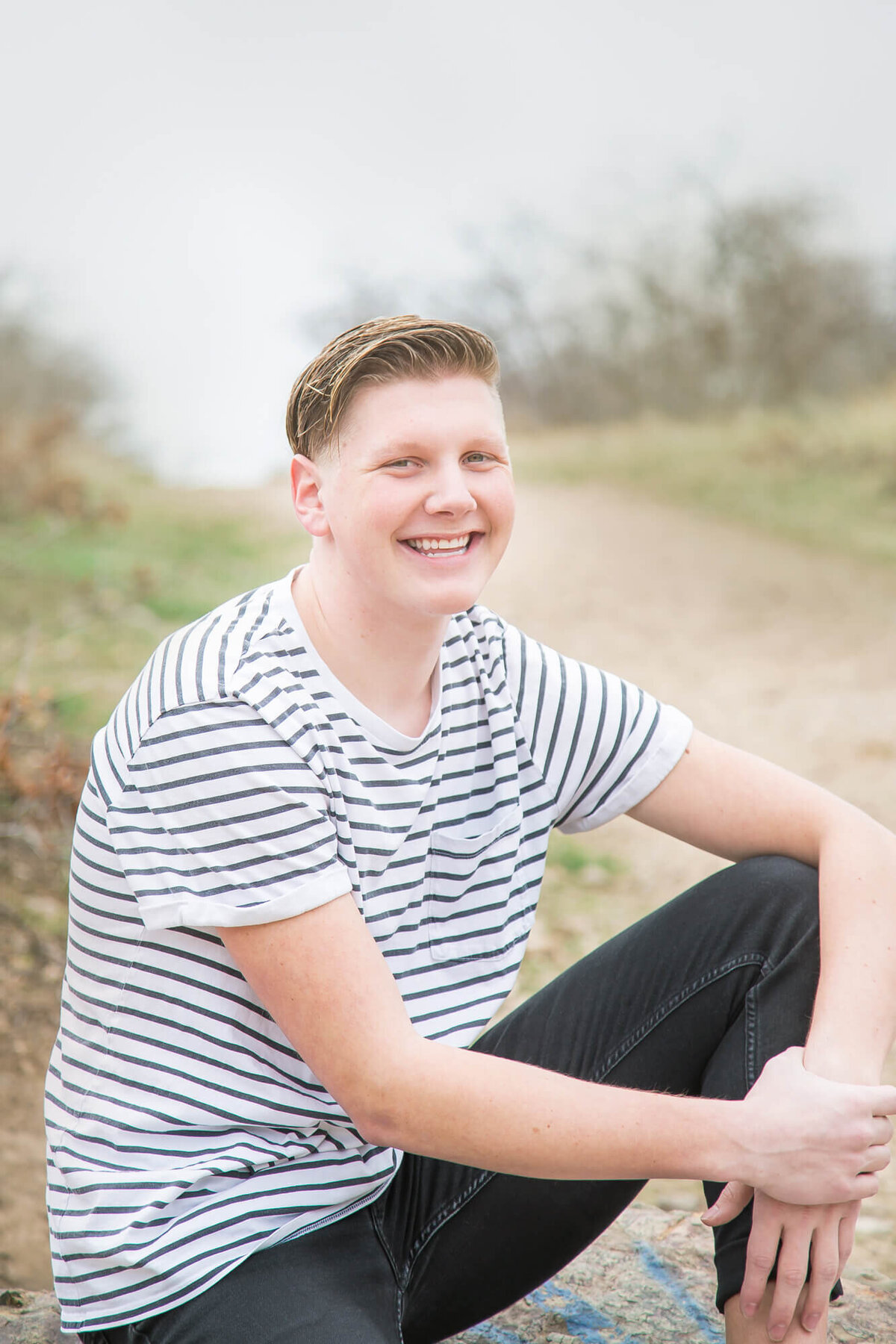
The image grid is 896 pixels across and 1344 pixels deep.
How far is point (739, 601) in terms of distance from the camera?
762 cm

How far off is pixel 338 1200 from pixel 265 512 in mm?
9000

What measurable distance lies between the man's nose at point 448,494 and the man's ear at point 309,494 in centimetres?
14

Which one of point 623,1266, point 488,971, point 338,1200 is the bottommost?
point 623,1266

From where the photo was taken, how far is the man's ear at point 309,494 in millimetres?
1411

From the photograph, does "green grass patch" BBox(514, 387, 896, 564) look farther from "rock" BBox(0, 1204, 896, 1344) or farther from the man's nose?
the man's nose

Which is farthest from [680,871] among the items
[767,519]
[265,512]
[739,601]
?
[265,512]

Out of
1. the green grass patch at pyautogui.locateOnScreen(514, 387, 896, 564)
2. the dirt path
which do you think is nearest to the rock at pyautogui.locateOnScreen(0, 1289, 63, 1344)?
the dirt path

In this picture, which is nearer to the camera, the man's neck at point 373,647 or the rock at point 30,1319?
the man's neck at point 373,647

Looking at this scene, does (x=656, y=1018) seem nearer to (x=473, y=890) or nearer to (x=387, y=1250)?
(x=473, y=890)

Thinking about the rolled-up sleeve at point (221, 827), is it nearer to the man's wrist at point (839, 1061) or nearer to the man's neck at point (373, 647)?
the man's neck at point (373, 647)

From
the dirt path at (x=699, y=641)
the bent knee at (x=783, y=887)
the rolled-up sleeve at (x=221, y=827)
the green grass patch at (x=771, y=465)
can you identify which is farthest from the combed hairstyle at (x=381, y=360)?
the green grass patch at (x=771, y=465)

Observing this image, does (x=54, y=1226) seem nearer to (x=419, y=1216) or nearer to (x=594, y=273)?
(x=419, y=1216)

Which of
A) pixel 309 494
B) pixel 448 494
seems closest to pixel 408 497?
pixel 448 494

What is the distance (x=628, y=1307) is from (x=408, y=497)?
47.3 inches
